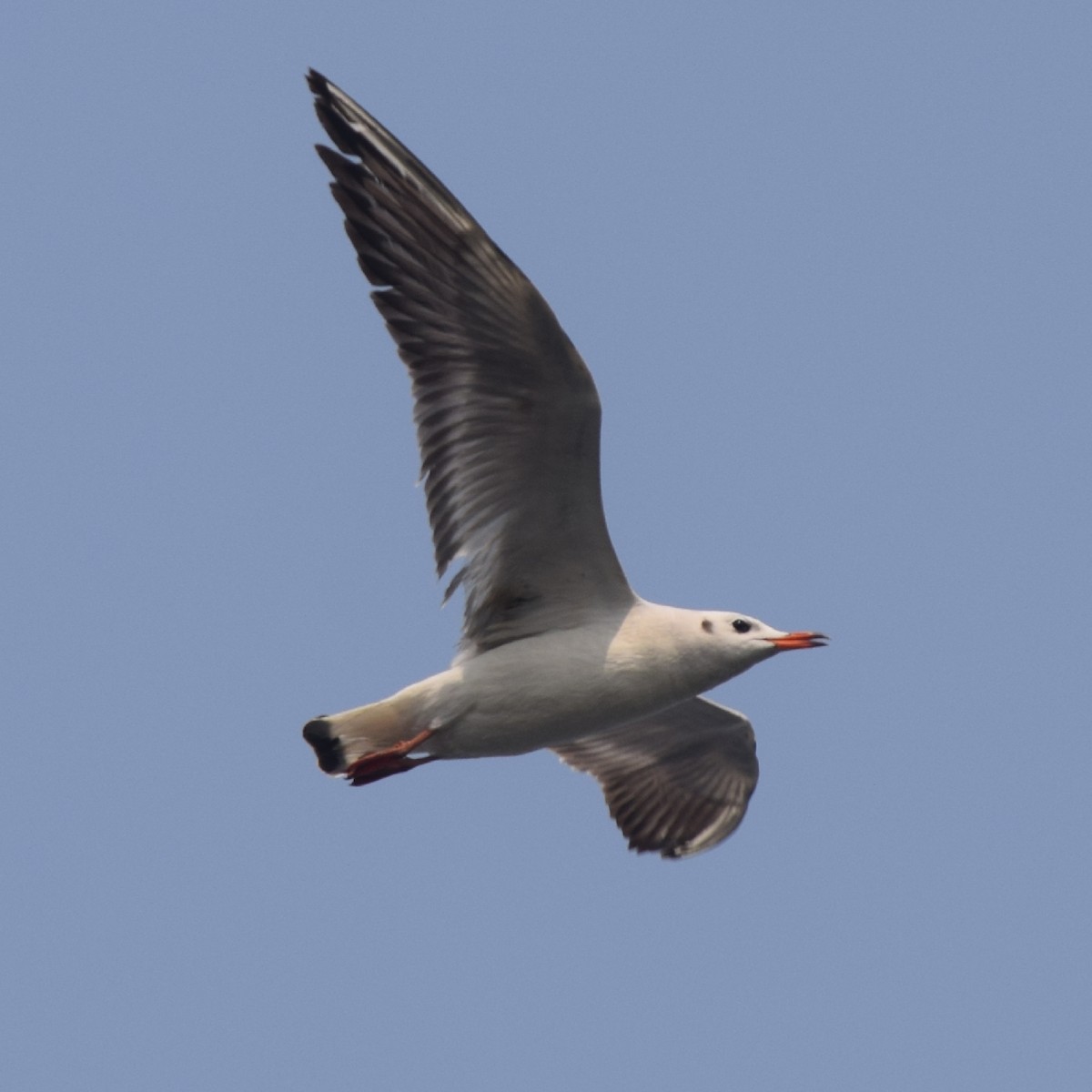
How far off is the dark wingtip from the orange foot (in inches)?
3.2

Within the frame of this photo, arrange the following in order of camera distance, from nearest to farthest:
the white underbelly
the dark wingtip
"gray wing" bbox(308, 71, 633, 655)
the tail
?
"gray wing" bbox(308, 71, 633, 655)
the white underbelly
the tail
the dark wingtip

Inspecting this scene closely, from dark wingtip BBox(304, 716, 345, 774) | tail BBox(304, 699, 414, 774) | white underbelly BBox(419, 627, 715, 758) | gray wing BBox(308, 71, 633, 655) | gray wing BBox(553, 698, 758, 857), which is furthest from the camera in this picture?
gray wing BBox(553, 698, 758, 857)

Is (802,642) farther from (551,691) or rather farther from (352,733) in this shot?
(352,733)

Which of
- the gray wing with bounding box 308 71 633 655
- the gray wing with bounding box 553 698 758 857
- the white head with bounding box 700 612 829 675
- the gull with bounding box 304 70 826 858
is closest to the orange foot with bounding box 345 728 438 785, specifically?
the gull with bounding box 304 70 826 858

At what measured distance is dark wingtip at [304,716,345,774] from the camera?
38.2 feet

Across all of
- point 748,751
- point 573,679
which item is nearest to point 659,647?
point 573,679

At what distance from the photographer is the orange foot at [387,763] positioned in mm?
11398

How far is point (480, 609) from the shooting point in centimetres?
1174

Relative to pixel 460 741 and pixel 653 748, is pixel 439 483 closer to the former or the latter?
pixel 460 741

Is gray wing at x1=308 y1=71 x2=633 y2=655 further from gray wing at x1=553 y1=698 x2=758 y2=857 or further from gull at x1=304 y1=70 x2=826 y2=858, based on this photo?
gray wing at x1=553 y1=698 x2=758 y2=857

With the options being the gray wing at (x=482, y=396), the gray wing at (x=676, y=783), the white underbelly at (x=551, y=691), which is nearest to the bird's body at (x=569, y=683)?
the white underbelly at (x=551, y=691)

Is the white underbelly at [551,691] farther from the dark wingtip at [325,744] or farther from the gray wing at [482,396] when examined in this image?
the dark wingtip at [325,744]

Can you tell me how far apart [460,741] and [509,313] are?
225 cm

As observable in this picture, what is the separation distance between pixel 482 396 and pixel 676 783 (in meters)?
3.54
